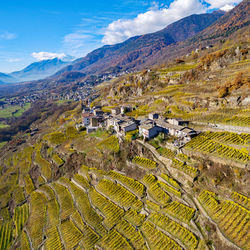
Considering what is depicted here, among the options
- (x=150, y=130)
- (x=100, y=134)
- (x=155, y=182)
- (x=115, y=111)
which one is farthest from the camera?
(x=115, y=111)

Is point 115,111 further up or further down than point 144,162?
further up

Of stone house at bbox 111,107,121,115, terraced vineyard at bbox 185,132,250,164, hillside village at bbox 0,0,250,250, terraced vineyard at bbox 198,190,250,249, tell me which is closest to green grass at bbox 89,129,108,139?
hillside village at bbox 0,0,250,250

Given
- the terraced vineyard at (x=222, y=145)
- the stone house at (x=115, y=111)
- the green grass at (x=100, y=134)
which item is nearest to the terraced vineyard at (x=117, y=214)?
the terraced vineyard at (x=222, y=145)

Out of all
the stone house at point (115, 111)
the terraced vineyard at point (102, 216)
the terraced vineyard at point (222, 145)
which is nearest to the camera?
the terraced vineyard at point (102, 216)

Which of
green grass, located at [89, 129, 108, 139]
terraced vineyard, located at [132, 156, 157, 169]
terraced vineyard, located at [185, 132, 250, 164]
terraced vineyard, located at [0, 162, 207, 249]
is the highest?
terraced vineyard, located at [185, 132, 250, 164]

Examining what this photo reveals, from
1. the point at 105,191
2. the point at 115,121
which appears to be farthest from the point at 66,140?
the point at 105,191

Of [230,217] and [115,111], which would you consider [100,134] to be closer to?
[115,111]

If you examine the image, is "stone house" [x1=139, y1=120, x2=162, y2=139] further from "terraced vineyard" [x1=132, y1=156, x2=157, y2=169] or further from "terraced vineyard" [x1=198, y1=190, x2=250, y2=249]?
"terraced vineyard" [x1=198, y1=190, x2=250, y2=249]

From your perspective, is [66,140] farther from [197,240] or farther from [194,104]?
[197,240]

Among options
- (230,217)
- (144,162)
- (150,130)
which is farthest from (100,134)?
(230,217)

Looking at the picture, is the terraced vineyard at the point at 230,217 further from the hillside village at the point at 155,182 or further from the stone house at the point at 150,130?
the stone house at the point at 150,130

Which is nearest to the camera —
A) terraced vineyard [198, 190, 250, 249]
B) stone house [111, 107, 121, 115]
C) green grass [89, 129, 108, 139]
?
terraced vineyard [198, 190, 250, 249]
